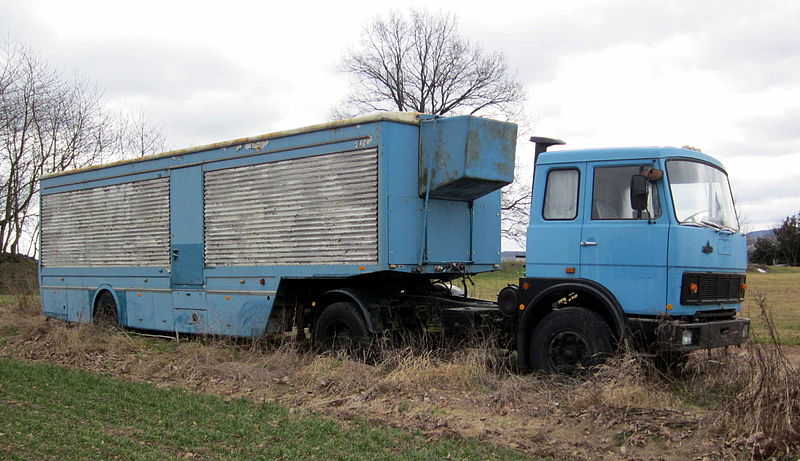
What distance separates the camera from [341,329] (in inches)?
406

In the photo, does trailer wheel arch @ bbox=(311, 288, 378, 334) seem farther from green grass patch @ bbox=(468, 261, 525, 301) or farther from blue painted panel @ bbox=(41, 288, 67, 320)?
blue painted panel @ bbox=(41, 288, 67, 320)

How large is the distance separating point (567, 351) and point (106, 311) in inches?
373

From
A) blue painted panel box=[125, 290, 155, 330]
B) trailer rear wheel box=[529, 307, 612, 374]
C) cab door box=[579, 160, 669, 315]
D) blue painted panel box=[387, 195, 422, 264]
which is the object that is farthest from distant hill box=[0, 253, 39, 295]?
cab door box=[579, 160, 669, 315]

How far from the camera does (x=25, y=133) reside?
2931 centimetres

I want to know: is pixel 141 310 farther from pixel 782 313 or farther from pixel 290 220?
pixel 782 313

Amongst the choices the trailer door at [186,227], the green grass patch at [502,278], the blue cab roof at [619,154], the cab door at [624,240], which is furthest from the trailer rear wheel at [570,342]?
the trailer door at [186,227]

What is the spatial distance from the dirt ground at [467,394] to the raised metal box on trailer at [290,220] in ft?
2.97

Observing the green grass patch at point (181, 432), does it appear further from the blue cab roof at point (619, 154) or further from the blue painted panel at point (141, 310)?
the blue painted panel at point (141, 310)

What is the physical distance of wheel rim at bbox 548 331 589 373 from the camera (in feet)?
26.7

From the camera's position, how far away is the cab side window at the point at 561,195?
8.41 metres

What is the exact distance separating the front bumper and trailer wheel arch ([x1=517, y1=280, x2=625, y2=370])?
18 centimetres

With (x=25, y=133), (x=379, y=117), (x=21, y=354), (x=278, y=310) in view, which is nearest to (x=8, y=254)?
(x=25, y=133)

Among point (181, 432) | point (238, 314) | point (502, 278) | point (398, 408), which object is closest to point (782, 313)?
point (502, 278)

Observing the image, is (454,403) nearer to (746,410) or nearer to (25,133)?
(746,410)
